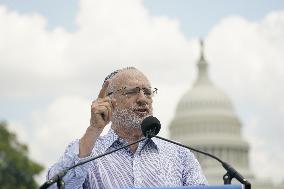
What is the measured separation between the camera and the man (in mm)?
6578

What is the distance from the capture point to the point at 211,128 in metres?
128

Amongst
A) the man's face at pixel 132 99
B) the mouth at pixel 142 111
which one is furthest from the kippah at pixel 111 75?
the mouth at pixel 142 111

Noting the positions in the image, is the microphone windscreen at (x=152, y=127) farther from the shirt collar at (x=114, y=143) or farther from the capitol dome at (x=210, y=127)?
the capitol dome at (x=210, y=127)

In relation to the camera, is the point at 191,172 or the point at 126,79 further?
the point at 126,79

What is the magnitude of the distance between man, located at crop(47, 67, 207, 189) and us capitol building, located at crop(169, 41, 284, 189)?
374 feet

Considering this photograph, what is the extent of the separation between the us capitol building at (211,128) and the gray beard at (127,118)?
374ft

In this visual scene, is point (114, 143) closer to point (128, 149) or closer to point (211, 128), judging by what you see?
point (128, 149)

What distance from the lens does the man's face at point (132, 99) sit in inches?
274

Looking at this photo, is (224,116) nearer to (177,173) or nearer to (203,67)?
(203,67)

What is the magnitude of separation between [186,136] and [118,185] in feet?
395

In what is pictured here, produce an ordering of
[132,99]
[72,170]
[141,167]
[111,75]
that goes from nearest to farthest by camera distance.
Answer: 1. [72,170]
2. [141,167]
3. [132,99]
4. [111,75]

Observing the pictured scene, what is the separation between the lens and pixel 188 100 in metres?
130

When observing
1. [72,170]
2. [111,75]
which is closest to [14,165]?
[111,75]

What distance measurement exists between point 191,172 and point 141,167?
0.29 meters
